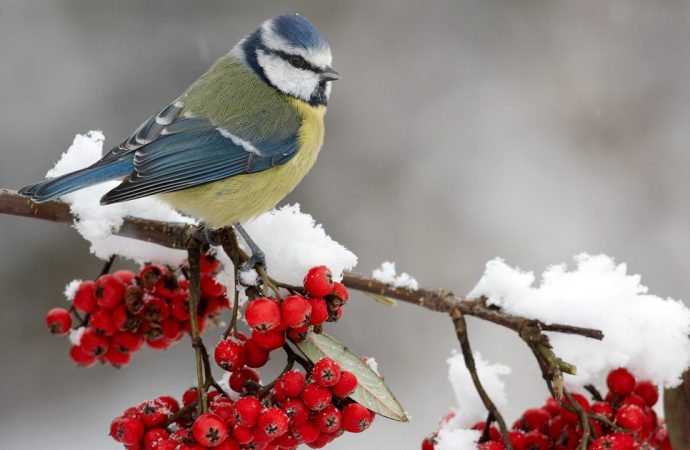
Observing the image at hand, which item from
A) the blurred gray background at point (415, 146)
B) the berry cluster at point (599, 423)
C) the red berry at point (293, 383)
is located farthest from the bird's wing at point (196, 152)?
the blurred gray background at point (415, 146)

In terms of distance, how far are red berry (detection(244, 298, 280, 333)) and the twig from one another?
0.43 metres

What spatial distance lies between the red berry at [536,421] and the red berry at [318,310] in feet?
1.96

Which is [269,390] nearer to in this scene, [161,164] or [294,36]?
[161,164]

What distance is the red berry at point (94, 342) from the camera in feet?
6.43

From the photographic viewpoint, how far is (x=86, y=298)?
192cm

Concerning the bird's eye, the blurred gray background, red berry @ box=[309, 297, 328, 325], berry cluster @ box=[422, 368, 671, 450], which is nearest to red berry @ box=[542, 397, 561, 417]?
berry cluster @ box=[422, 368, 671, 450]

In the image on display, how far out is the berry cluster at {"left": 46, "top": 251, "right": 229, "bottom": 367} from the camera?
185 centimetres

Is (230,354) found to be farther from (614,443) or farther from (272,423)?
(614,443)

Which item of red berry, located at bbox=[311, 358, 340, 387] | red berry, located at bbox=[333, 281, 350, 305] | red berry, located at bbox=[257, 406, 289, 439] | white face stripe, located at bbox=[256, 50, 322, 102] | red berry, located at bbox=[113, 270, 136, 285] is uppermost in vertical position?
white face stripe, located at bbox=[256, 50, 322, 102]

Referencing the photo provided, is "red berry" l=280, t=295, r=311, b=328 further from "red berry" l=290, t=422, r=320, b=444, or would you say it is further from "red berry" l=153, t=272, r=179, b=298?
"red berry" l=153, t=272, r=179, b=298

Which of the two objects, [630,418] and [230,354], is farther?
[630,418]

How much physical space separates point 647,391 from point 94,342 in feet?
4.54

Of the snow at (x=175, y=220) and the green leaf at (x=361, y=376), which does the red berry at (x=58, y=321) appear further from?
the green leaf at (x=361, y=376)

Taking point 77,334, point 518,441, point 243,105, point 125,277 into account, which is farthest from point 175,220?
point 518,441
